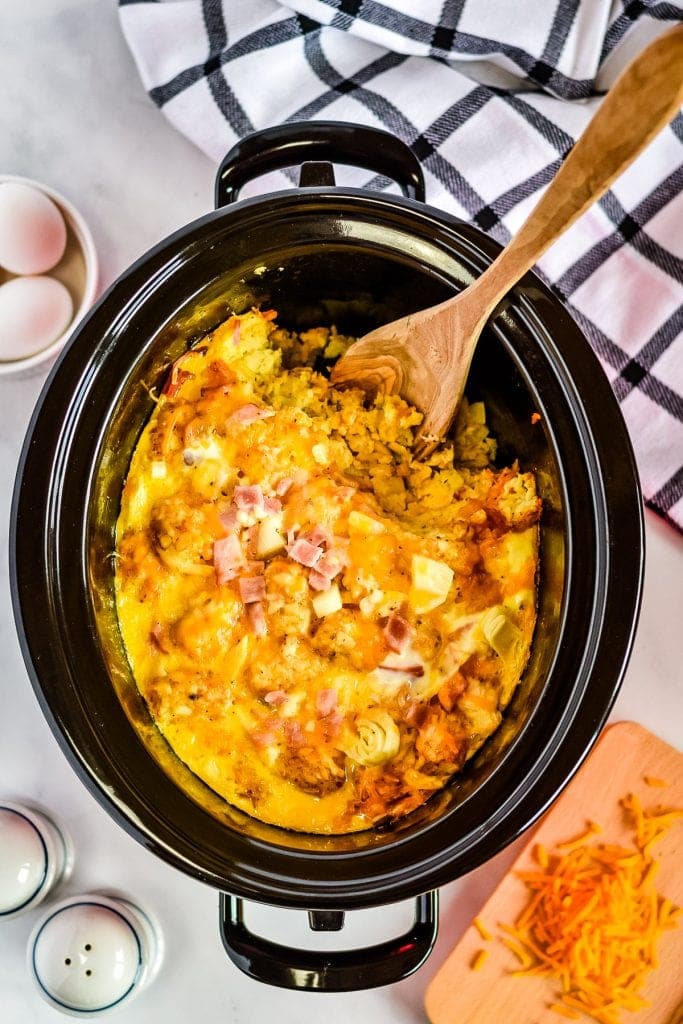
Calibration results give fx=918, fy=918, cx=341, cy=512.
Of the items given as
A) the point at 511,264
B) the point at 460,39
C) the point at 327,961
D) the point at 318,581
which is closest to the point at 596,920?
the point at 327,961

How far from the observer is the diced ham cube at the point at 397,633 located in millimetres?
1019

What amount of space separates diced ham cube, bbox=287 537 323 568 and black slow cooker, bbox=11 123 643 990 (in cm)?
21

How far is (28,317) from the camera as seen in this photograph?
4.08 feet

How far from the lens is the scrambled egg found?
1.01 m

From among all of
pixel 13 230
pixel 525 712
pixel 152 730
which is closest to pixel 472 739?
pixel 525 712

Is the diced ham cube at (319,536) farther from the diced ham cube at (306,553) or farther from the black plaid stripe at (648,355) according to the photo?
the black plaid stripe at (648,355)

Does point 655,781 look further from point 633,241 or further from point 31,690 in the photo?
point 31,690

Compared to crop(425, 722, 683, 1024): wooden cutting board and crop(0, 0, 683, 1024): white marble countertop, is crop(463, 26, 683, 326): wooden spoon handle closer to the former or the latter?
crop(0, 0, 683, 1024): white marble countertop

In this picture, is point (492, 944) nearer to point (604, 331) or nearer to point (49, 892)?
point (49, 892)

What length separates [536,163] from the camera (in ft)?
4.16

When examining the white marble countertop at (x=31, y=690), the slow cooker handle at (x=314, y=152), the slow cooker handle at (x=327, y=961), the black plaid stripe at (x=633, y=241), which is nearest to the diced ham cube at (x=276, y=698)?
the slow cooker handle at (x=327, y=961)

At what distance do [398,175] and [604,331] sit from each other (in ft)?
1.31

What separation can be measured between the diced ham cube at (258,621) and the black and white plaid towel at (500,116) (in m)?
0.58

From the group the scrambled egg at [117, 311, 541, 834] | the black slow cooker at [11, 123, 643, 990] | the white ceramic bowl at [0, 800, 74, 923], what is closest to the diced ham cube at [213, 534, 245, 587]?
the scrambled egg at [117, 311, 541, 834]
